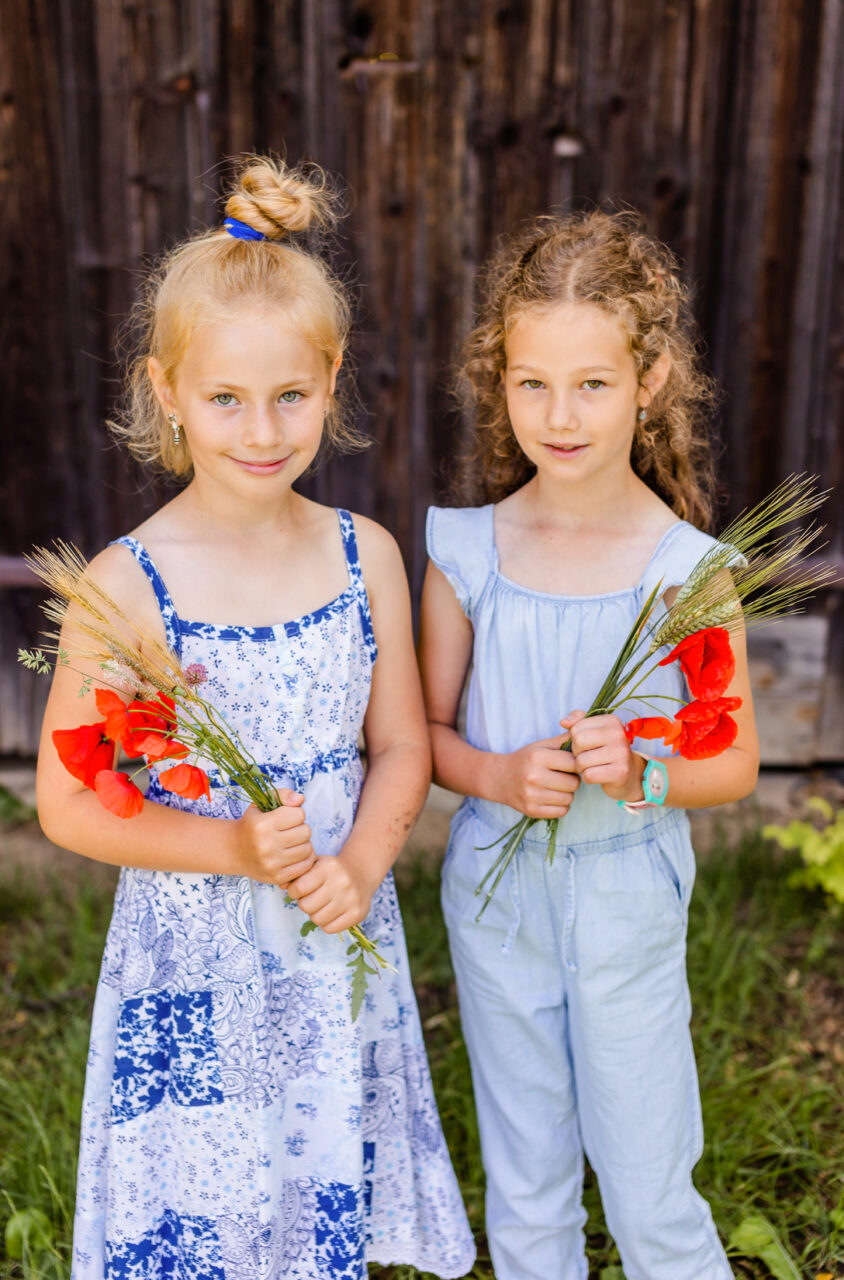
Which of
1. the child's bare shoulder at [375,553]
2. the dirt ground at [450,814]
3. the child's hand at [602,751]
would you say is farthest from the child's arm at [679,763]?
the dirt ground at [450,814]

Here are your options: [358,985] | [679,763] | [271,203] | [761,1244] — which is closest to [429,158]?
[271,203]

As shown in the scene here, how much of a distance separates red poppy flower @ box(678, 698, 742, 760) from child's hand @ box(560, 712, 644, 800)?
92 millimetres

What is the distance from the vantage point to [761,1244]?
6.83ft

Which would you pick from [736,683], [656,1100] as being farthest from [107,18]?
[656,1100]

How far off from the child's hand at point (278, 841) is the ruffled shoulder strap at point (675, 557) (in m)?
0.66

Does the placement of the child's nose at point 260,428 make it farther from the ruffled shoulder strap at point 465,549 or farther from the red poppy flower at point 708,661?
the red poppy flower at point 708,661

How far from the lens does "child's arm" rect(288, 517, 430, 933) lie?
175 cm

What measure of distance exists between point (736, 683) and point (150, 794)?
0.95 metres

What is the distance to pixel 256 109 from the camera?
3.10 meters

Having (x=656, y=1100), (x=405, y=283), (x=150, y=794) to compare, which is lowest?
(x=656, y=1100)

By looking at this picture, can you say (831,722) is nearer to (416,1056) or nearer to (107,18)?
(416,1056)

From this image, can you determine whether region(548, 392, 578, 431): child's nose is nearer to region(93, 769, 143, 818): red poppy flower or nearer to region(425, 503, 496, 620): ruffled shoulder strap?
region(425, 503, 496, 620): ruffled shoulder strap

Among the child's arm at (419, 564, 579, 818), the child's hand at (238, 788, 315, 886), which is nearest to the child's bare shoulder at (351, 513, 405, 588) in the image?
the child's arm at (419, 564, 579, 818)

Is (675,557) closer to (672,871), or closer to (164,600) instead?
(672,871)
